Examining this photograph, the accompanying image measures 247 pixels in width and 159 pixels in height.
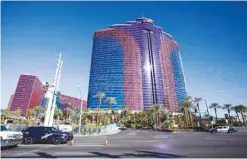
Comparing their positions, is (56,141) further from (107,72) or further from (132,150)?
(107,72)

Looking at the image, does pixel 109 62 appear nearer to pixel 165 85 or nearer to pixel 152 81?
pixel 152 81

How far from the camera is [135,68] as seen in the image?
169875 mm

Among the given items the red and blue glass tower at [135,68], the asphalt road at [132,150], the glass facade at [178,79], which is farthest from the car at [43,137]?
the glass facade at [178,79]

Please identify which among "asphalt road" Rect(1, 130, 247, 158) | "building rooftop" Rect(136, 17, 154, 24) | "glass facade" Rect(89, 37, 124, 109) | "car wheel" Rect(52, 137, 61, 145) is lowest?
"asphalt road" Rect(1, 130, 247, 158)

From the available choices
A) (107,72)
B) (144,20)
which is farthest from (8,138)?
(144,20)

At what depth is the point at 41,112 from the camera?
10362cm

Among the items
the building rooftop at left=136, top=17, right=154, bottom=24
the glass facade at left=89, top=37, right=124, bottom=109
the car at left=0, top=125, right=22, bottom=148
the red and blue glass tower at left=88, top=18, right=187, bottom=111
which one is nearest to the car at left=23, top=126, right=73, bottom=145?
the car at left=0, top=125, right=22, bottom=148

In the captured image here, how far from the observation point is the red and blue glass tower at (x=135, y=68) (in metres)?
162

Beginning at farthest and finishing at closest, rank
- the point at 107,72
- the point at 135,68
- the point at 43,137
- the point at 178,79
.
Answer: the point at 178,79 → the point at 135,68 → the point at 107,72 → the point at 43,137

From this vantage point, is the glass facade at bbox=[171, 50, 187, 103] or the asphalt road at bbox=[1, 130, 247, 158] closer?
the asphalt road at bbox=[1, 130, 247, 158]

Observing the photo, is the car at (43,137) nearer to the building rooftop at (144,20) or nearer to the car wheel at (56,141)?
the car wheel at (56,141)

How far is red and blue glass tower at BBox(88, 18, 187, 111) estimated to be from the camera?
16238 cm

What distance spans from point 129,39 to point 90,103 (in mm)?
69338

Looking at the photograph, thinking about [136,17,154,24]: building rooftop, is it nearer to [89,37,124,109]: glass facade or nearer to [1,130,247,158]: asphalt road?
[89,37,124,109]: glass facade
